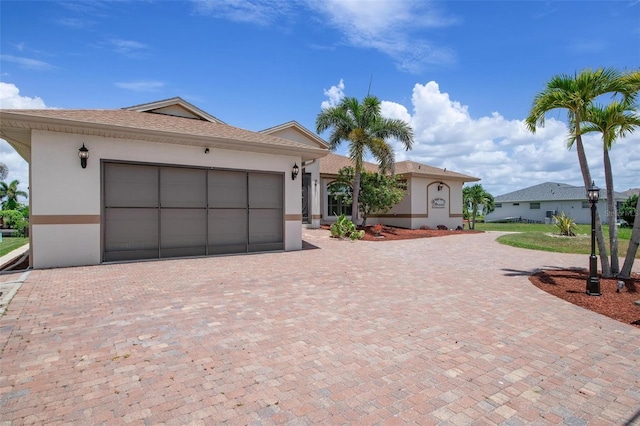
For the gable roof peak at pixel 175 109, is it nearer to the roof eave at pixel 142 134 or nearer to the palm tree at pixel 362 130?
the roof eave at pixel 142 134

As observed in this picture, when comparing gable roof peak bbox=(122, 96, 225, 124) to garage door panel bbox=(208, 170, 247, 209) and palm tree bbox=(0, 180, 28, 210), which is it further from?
palm tree bbox=(0, 180, 28, 210)

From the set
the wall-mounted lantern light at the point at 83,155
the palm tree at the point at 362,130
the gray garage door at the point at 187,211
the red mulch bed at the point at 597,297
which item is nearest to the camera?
the red mulch bed at the point at 597,297

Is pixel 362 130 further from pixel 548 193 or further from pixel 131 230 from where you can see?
pixel 548 193

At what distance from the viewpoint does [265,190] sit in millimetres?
12422

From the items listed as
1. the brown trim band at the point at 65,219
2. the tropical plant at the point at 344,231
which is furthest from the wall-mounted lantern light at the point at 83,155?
the tropical plant at the point at 344,231

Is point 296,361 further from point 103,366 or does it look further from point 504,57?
point 504,57

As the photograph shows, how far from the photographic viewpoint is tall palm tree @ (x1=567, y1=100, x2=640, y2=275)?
7930 millimetres

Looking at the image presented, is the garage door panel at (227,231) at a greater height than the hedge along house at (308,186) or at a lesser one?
lesser

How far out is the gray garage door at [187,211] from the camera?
9.97m

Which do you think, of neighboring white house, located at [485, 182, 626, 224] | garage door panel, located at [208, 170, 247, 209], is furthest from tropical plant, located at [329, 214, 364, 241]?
neighboring white house, located at [485, 182, 626, 224]

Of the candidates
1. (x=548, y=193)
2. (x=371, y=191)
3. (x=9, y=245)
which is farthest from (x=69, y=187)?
(x=548, y=193)

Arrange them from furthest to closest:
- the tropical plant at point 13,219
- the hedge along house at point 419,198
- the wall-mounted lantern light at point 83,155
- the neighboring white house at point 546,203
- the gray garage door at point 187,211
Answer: the neighboring white house at point 546,203 < the tropical plant at point 13,219 < the hedge along house at point 419,198 < the gray garage door at point 187,211 < the wall-mounted lantern light at point 83,155

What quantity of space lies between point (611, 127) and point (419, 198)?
15908 mm

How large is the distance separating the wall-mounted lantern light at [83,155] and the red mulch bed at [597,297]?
11.8 metres
